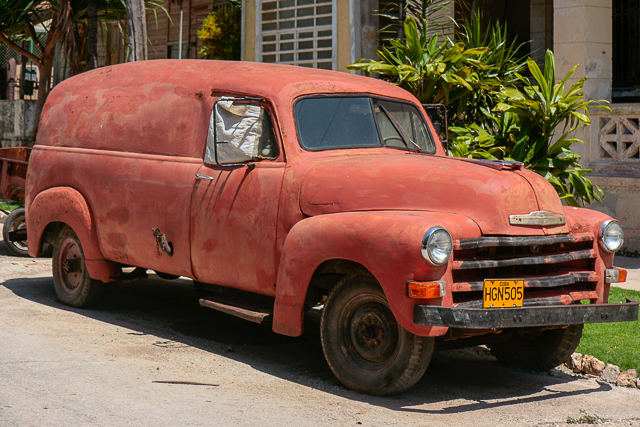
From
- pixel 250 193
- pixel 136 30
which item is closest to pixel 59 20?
pixel 136 30

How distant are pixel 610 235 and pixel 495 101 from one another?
4.48 meters

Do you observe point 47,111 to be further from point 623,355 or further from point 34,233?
point 623,355

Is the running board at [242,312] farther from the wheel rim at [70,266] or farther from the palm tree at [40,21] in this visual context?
the palm tree at [40,21]

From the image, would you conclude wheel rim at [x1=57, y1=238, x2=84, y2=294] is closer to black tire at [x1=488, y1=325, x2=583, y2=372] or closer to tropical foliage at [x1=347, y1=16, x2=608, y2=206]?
tropical foliage at [x1=347, y1=16, x2=608, y2=206]

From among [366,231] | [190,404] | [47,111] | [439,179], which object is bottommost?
[190,404]

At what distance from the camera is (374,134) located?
657cm

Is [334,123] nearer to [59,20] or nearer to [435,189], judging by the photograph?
[435,189]

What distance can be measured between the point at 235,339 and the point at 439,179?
257 centimetres

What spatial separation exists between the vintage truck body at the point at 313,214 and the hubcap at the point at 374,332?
0.03 feet

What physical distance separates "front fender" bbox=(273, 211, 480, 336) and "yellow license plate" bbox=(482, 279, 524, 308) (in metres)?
0.28

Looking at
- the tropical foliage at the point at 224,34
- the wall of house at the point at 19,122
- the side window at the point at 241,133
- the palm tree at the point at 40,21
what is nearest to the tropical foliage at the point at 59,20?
the palm tree at the point at 40,21

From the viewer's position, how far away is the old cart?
35.4 ft

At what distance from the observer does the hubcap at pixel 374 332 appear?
5422mm

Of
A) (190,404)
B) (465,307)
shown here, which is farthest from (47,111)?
(465,307)
